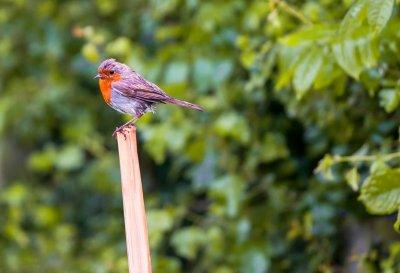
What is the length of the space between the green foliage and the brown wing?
439 mm

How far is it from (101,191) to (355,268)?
2.42 metres

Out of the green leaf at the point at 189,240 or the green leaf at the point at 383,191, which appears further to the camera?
the green leaf at the point at 189,240

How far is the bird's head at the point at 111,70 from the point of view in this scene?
8.80 ft

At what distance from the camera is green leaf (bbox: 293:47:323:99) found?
2.87 metres

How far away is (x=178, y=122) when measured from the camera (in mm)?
4512

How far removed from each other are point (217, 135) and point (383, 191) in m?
1.91

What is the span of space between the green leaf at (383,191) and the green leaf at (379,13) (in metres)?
0.42

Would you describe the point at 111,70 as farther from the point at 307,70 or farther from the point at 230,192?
the point at 230,192

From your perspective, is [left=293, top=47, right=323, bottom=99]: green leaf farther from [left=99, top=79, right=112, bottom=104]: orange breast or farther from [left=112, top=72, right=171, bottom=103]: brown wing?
[left=99, top=79, right=112, bottom=104]: orange breast

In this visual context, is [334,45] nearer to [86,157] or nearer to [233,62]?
[233,62]

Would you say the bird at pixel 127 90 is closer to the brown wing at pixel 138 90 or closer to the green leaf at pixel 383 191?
the brown wing at pixel 138 90

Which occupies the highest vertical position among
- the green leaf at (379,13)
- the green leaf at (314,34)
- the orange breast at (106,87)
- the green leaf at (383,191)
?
the green leaf at (314,34)

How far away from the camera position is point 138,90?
268cm

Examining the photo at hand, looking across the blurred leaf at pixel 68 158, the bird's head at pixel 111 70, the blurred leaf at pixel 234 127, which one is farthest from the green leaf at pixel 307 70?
the blurred leaf at pixel 68 158
